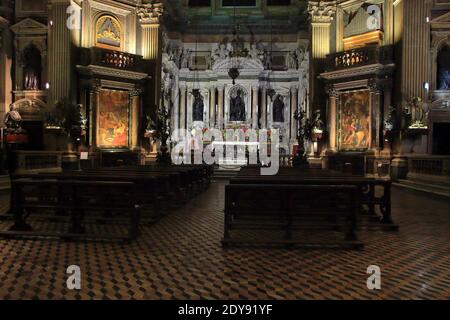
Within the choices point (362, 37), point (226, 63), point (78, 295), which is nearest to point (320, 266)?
point (78, 295)

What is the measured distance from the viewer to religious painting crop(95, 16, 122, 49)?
2058 centimetres

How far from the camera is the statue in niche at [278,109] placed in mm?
30188

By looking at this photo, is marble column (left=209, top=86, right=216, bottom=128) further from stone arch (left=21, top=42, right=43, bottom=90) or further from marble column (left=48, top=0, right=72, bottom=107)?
stone arch (left=21, top=42, right=43, bottom=90)

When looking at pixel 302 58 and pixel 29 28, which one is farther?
pixel 302 58

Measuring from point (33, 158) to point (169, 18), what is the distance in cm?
1588

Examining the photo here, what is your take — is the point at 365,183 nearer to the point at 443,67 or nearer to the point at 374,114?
the point at 374,114

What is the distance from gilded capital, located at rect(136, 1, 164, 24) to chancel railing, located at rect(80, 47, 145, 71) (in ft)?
6.68

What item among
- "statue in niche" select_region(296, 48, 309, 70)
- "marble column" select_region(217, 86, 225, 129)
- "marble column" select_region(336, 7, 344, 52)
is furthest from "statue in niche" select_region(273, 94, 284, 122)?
"marble column" select_region(336, 7, 344, 52)

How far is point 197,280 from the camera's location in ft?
14.6

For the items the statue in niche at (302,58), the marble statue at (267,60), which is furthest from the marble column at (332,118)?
the marble statue at (267,60)

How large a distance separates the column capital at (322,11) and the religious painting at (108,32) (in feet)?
32.0

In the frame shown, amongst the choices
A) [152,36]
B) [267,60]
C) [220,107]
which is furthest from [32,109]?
[267,60]

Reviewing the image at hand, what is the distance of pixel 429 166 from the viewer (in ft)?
48.2

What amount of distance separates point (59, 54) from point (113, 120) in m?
3.81
